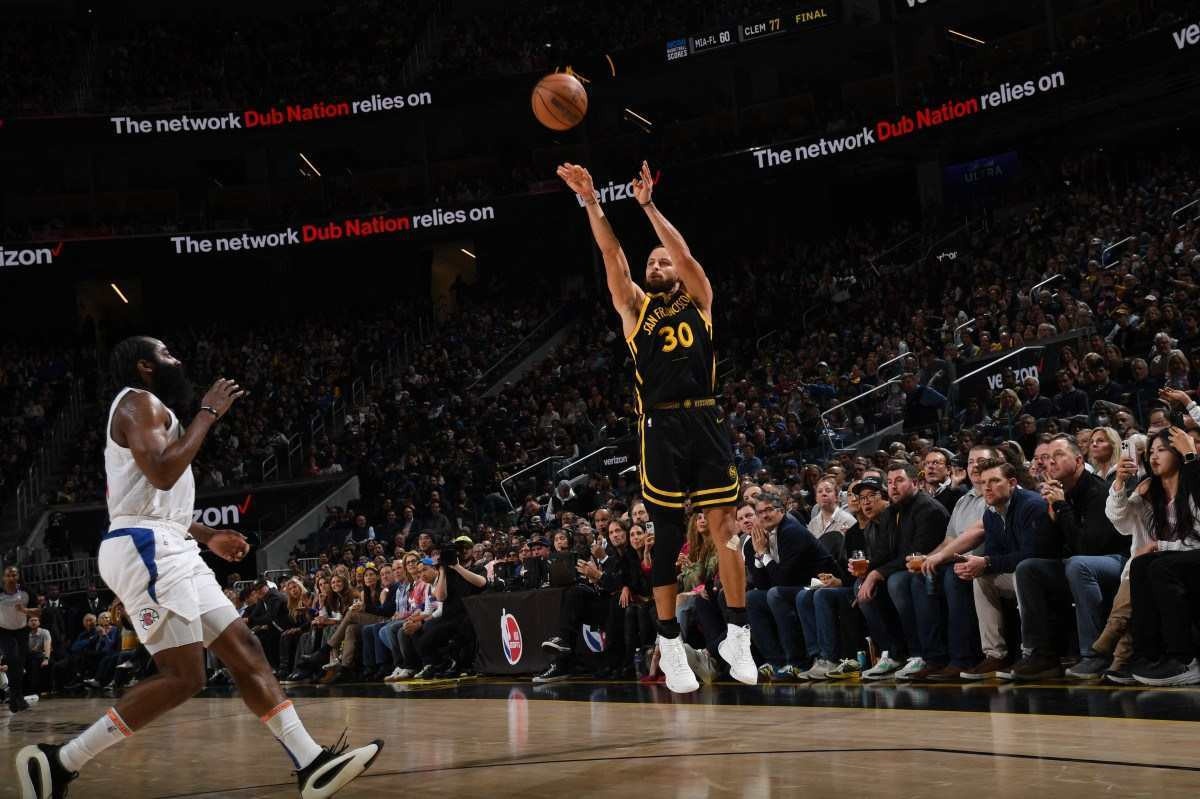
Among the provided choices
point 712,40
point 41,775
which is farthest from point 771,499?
point 712,40

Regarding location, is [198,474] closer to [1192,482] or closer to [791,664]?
[791,664]

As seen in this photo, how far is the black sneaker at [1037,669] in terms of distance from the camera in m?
7.07

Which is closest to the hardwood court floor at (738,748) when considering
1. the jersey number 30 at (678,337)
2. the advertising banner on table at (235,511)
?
the jersey number 30 at (678,337)

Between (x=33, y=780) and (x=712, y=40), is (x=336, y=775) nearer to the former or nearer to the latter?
(x=33, y=780)

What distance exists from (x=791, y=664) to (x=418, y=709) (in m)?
2.79

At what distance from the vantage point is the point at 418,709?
893 cm

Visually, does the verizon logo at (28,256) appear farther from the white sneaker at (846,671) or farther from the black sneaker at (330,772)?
the black sneaker at (330,772)

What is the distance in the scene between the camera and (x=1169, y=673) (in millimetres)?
6336

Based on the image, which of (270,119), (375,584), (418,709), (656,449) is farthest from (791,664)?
(270,119)

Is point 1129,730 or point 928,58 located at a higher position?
point 928,58

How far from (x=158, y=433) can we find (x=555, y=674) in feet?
22.1

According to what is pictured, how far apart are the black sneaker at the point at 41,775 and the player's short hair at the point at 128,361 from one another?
57.3 inches

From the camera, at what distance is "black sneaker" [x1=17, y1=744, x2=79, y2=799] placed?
4551 millimetres

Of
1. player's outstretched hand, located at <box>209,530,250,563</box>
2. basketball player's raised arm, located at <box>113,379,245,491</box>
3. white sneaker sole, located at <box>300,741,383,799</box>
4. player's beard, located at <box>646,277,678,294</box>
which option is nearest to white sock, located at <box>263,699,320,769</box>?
white sneaker sole, located at <box>300,741,383,799</box>
